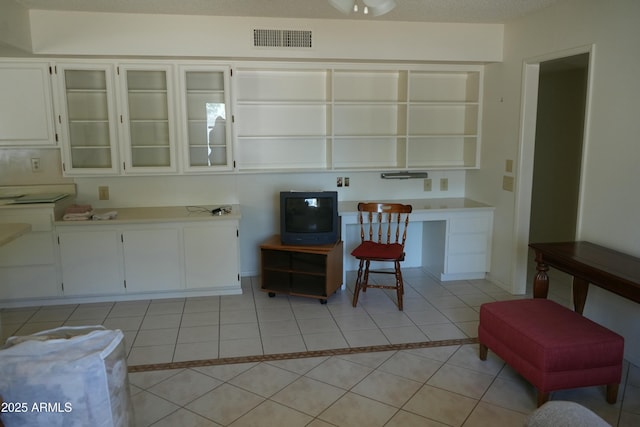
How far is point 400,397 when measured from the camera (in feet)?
8.91

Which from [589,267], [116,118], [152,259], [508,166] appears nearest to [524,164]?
[508,166]

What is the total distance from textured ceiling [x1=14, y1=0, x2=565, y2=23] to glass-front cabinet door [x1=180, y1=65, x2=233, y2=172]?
0.57 m

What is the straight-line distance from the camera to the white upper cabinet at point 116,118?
13.7ft

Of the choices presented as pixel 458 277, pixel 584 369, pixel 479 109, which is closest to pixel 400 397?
pixel 584 369

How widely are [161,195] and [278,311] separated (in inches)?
65.8

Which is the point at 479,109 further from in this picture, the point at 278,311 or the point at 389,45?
the point at 278,311

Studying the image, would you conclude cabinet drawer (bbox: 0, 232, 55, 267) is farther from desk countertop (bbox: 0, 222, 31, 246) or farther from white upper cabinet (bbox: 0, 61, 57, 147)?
desk countertop (bbox: 0, 222, 31, 246)

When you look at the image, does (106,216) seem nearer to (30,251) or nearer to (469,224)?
(30,251)

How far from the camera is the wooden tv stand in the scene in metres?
4.11

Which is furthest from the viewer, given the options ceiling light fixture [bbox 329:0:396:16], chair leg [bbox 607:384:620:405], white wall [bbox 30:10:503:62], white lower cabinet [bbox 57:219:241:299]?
white lower cabinet [bbox 57:219:241:299]

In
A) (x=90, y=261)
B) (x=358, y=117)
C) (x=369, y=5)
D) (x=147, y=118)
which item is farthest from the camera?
(x=358, y=117)

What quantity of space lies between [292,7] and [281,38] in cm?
37

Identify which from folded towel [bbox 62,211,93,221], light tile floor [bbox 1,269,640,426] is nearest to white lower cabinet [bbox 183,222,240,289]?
light tile floor [bbox 1,269,640,426]

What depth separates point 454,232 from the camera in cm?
461
